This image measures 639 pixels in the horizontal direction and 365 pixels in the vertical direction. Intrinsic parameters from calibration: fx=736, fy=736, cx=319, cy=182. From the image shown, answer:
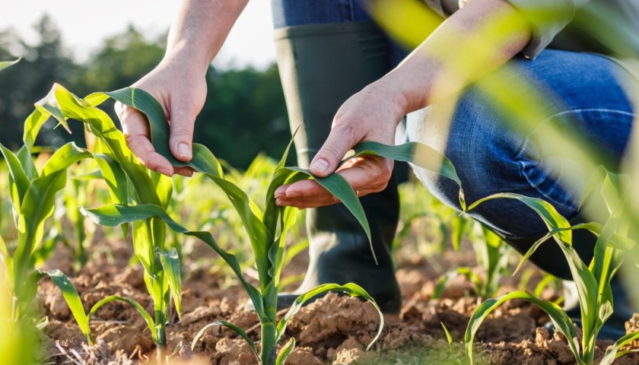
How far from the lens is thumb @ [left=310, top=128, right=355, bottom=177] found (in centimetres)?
117

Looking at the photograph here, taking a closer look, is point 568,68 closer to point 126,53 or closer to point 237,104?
point 237,104

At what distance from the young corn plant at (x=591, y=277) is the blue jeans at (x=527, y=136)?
376mm

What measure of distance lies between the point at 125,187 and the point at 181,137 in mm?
197

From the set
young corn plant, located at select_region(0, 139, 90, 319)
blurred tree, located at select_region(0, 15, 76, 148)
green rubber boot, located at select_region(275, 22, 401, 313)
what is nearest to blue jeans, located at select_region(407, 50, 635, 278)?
green rubber boot, located at select_region(275, 22, 401, 313)

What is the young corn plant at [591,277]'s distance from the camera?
1.26m

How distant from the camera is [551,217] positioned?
131cm

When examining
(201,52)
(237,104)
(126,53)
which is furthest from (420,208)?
(126,53)

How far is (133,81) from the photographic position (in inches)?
1427

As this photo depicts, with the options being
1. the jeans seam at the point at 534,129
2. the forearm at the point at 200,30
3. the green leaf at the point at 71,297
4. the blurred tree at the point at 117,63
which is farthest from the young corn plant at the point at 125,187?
the blurred tree at the point at 117,63

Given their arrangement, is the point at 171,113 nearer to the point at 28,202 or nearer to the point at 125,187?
the point at 125,187

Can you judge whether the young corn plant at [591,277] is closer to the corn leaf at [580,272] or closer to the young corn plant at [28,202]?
the corn leaf at [580,272]

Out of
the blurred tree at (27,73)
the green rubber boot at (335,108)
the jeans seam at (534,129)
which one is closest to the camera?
the jeans seam at (534,129)

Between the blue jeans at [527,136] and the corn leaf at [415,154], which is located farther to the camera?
the blue jeans at [527,136]

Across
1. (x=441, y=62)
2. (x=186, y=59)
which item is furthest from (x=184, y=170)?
(x=441, y=62)
